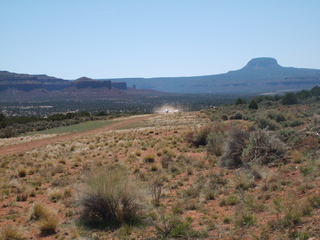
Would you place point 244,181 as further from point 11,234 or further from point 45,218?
point 11,234

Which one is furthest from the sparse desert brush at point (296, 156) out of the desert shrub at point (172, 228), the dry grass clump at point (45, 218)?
the dry grass clump at point (45, 218)

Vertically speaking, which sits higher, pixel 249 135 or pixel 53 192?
pixel 249 135

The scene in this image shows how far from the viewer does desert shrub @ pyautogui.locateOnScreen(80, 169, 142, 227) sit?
814 centimetres

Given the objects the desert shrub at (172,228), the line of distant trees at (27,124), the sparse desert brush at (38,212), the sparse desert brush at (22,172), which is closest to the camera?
the desert shrub at (172,228)

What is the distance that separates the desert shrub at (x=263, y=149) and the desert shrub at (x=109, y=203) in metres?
5.79

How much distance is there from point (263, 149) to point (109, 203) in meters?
7.49

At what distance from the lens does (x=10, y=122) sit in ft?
161

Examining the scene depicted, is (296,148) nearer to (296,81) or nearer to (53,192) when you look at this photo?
(53,192)

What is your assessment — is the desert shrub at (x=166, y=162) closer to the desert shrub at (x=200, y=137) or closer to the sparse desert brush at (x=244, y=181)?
the sparse desert brush at (x=244, y=181)

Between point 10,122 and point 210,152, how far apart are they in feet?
134

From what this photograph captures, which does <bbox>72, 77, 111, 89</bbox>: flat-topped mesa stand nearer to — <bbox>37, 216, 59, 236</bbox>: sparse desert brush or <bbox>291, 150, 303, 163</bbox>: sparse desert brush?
<bbox>291, 150, 303, 163</bbox>: sparse desert brush

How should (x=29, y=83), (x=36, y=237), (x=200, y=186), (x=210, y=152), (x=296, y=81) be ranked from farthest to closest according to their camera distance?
(x=296, y=81) < (x=29, y=83) < (x=210, y=152) < (x=200, y=186) < (x=36, y=237)

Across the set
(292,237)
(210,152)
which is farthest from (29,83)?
(292,237)

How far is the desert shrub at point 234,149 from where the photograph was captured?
45.8 feet
